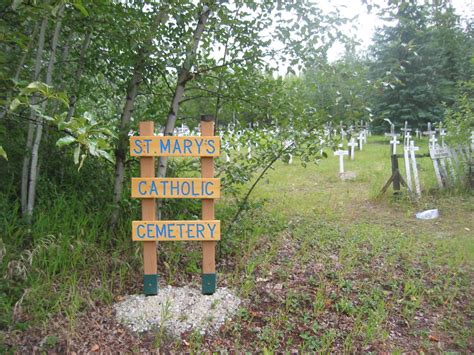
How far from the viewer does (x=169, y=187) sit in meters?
3.24

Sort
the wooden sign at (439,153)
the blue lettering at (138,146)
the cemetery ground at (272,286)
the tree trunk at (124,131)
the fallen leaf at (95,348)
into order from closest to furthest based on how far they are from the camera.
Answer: the fallen leaf at (95,348)
the cemetery ground at (272,286)
the blue lettering at (138,146)
the tree trunk at (124,131)
the wooden sign at (439,153)

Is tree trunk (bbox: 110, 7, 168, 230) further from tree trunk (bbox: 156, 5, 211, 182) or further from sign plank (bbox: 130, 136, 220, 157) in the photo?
sign plank (bbox: 130, 136, 220, 157)

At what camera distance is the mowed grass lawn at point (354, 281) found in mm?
3045

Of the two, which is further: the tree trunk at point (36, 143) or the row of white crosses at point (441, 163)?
the row of white crosses at point (441, 163)

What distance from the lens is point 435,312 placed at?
347 cm

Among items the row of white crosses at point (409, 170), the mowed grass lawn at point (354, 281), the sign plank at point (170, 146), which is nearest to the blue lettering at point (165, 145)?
the sign plank at point (170, 146)

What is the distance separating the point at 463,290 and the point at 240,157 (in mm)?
2601

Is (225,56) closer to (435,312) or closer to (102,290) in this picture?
(102,290)

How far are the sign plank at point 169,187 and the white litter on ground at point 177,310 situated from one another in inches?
34.5

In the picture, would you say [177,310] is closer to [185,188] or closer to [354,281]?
[185,188]

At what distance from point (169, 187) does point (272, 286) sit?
4.48 feet

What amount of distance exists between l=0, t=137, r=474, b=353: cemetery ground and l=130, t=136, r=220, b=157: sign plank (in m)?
1.05

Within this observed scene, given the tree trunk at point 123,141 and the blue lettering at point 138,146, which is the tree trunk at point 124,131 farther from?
the blue lettering at point 138,146

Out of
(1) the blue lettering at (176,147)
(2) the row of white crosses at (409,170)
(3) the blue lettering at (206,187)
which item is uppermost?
(2) the row of white crosses at (409,170)
